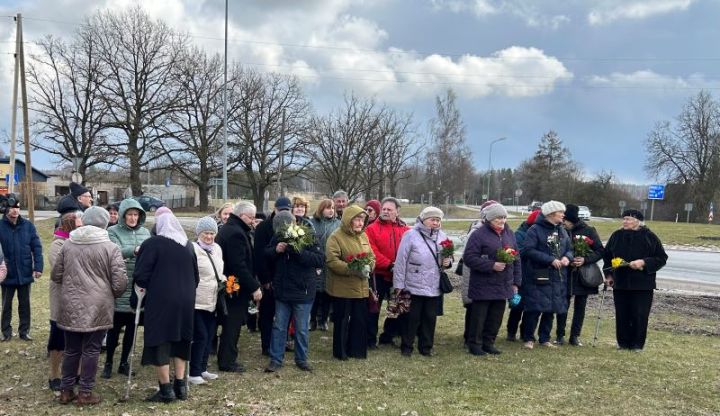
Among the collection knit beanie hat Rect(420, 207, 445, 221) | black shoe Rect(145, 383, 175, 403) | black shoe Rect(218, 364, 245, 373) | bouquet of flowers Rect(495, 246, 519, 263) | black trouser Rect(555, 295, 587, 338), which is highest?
knit beanie hat Rect(420, 207, 445, 221)

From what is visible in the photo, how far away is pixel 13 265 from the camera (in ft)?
23.1

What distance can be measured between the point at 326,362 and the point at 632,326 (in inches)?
176

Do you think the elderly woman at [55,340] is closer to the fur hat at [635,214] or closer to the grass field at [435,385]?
the grass field at [435,385]

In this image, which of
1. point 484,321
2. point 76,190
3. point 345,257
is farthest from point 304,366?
point 76,190

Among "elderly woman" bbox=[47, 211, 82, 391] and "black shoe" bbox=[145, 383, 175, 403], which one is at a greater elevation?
"elderly woman" bbox=[47, 211, 82, 391]

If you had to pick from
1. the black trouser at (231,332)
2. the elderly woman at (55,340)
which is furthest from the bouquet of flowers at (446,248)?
the elderly woman at (55,340)

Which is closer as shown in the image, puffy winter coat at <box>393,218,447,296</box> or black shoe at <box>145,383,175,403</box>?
black shoe at <box>145,383,175,403</box>

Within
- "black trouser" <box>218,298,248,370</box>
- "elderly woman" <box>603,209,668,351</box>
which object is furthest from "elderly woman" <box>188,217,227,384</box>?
"elderly woman" <box>603,209,668,351</box>

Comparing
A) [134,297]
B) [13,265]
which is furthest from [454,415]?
[13,265]

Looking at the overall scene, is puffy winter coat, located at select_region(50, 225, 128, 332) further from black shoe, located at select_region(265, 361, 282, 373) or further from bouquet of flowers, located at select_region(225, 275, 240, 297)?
black shoe, located at select_region(265, 361, 282, 373)

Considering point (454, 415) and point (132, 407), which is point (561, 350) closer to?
point (454, 415)

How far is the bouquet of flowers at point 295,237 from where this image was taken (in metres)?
5.85

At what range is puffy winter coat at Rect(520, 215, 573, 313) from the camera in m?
7.29

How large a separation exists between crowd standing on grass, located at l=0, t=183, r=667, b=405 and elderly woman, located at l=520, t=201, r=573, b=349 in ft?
0.06
